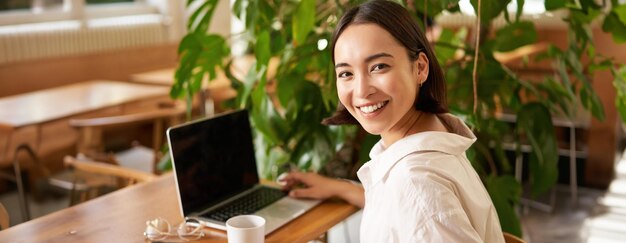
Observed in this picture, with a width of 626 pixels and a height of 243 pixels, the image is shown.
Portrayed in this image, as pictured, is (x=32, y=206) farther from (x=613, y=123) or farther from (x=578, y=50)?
(x=613, y=123)

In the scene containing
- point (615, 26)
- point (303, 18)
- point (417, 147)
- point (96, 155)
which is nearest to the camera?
point (417, 147)

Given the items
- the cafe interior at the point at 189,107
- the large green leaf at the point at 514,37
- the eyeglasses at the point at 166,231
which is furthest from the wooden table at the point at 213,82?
the eyeglasses at the point at 166,231

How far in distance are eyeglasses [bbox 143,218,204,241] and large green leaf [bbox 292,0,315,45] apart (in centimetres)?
66

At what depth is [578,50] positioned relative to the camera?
7.52 ft

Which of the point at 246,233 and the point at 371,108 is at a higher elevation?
the point at 371,108

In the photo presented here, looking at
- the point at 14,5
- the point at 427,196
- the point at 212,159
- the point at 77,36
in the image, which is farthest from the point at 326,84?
the point at 14,5

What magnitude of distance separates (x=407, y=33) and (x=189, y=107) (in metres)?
1.23

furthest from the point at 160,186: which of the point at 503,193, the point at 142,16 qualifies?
the point at 142,16

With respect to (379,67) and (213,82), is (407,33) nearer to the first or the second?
(379,67)

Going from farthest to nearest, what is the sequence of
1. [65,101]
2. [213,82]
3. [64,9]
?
[64,9] → [213,82] → [65,101]

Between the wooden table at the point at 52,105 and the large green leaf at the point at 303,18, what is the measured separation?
6.29ft

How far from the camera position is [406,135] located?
1.40m

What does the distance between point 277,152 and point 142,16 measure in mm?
4345

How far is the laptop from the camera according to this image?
5.48 ft
